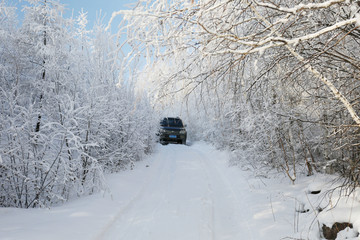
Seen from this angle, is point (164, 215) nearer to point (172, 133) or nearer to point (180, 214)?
point (180, 214)

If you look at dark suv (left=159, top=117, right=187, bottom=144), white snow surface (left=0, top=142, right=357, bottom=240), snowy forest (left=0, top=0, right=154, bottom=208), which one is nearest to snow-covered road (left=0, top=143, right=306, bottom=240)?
white snow surface (left=0, top=142, right=357, bottom=240)

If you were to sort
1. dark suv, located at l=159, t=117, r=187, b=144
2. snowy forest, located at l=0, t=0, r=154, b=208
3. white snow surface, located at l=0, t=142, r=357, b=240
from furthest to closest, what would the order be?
dark suv, located at l=159, t=117, r=187, b=144, snowy forest, located at l=0, t=0, r=154, b=208, white snow surface, located at l=0, t=142, r=357, b=240

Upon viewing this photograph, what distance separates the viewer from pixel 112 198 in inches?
200

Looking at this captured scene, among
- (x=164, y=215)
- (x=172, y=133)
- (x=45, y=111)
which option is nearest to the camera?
(x=164, y=215)

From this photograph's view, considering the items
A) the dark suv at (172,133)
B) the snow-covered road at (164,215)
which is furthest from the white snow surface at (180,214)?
the dark suv at (172,133)

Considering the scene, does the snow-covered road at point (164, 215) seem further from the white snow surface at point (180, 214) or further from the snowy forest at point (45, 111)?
the snowy forest at point (45, 111)

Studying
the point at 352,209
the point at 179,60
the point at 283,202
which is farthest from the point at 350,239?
the point at 179,60

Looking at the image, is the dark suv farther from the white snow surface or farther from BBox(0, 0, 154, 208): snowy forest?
the white snow surface

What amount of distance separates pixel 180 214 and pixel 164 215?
31 cm

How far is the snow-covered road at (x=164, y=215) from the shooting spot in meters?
3.40

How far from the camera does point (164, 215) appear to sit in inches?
170

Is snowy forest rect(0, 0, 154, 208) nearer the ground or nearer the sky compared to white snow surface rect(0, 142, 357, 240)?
nearer the sky

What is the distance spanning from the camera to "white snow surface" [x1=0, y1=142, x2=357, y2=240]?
3334 mm

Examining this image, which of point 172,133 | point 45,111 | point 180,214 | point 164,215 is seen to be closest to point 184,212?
point 180,214
